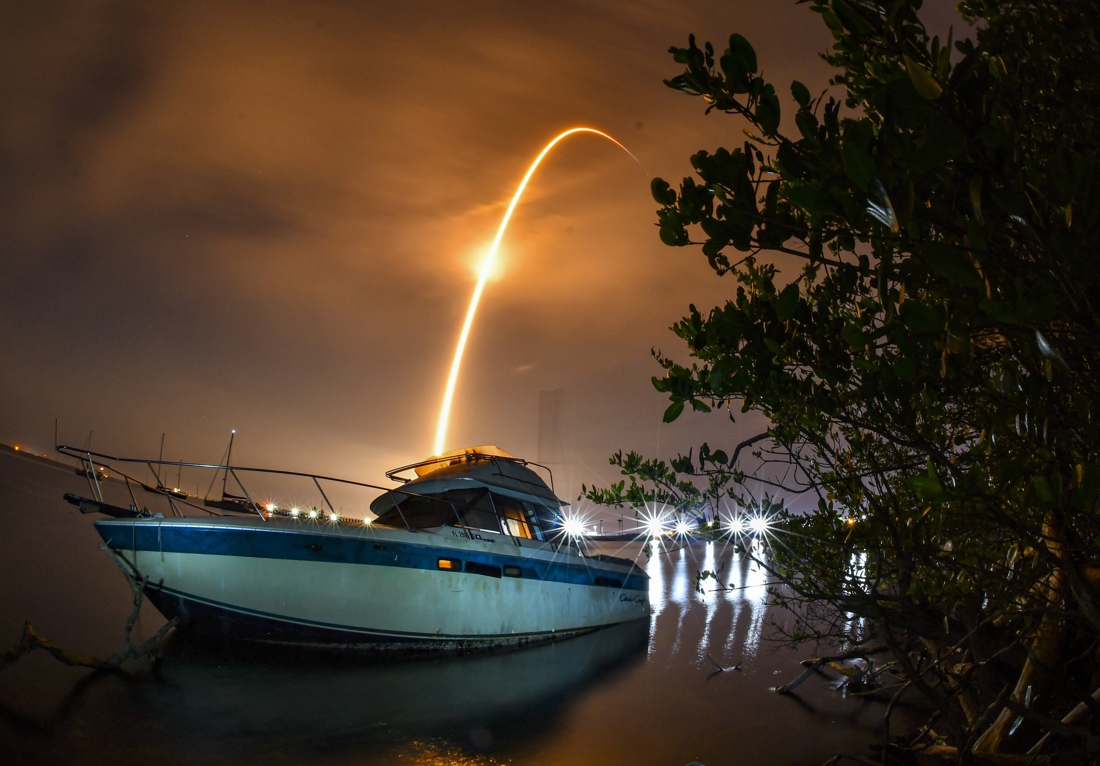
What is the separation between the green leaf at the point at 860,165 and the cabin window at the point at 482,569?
13538 mm

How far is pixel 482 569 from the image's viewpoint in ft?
48.2

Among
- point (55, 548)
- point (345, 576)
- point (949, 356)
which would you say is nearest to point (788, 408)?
point (949, 356)

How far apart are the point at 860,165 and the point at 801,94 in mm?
867

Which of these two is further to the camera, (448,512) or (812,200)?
(448,512)

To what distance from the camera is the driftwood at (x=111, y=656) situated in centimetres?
932

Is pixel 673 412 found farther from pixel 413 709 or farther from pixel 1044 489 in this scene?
pixel 413 709

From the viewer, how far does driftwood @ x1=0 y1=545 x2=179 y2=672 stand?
9.32 metres

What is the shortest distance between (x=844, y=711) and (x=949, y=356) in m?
11.1

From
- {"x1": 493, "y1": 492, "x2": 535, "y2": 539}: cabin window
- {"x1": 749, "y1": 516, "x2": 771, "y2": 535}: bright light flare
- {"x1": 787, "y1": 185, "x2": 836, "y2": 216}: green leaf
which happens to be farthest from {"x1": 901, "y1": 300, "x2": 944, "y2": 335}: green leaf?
{"x1": 493, "y1": 492, "x2": 535, "y2": 539}: cabin window

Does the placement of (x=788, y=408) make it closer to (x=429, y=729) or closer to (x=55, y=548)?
(x=429, y=729)

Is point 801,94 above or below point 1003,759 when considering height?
above

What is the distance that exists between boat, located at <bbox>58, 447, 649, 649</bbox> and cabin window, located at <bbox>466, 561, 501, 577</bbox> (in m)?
0.03

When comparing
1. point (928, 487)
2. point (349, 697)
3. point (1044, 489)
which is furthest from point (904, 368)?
point (349, 697)

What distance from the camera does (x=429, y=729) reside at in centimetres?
1007
